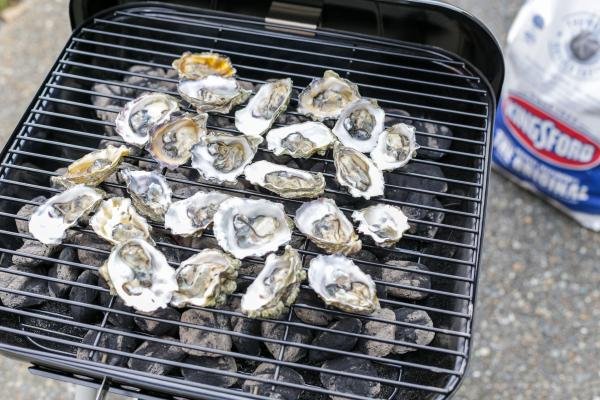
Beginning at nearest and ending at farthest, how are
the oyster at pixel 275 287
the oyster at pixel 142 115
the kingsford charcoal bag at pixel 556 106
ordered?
the oyster at pixel 275 287, the oyster at pixel 142 115, the kingsford charcoal bag at pixel 556 106

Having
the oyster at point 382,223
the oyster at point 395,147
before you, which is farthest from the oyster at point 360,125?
the oyster at point 382,223

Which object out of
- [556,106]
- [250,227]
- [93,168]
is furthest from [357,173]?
[556,106]

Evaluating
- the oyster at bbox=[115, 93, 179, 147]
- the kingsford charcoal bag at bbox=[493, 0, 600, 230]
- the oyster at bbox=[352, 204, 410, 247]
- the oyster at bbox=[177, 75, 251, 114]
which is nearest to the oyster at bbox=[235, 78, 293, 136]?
the oyster at bbox=[177, 75, 251, 114]

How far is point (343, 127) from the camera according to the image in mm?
1227

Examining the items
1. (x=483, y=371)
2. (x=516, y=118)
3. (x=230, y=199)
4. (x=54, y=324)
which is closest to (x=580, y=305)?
(x=483, y=371)

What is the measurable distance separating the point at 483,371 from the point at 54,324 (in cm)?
117

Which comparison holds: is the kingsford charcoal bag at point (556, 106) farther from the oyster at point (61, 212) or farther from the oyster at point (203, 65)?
the oyster at point (61, 212)

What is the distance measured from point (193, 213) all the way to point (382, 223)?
1.05 ft

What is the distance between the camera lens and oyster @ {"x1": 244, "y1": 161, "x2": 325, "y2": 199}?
1128mm

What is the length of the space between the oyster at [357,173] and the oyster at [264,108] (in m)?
0.13

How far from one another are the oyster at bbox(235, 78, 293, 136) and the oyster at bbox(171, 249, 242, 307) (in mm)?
267

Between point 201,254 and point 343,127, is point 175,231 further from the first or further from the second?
point 343,127

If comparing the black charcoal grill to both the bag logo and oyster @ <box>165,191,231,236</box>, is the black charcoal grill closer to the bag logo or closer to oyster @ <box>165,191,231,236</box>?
oyster @ <box>165,191,231,236</box>

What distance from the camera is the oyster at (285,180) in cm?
113
